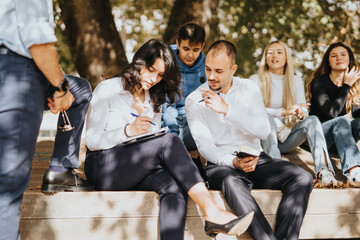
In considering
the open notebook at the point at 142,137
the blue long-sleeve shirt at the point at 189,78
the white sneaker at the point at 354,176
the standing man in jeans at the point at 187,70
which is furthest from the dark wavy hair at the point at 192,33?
the white sneaker at the point at 354,176

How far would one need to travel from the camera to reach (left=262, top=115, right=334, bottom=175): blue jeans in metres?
3.72

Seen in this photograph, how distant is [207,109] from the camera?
351cm

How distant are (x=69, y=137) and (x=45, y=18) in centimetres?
95

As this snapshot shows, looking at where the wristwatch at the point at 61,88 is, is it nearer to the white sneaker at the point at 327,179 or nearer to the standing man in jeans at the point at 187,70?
the standing man in jeans at the point at 187,70

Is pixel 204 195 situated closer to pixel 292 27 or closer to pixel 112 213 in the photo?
pixel 112 213

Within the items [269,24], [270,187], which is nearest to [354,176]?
[270,187]

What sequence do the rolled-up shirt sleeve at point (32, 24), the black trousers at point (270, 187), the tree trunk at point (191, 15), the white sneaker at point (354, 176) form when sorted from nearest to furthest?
the rolled-up shirt sleeve at point (32, 24)
the black trousers at point (270, 187)
the white sneaker at point (354, 176)
the tree trunk at point (191, 15)

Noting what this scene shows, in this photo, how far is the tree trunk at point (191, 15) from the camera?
6.27m

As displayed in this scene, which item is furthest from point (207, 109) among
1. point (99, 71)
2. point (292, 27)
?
point (292, 27)

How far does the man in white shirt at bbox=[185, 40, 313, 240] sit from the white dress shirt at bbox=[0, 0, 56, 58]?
1583mm

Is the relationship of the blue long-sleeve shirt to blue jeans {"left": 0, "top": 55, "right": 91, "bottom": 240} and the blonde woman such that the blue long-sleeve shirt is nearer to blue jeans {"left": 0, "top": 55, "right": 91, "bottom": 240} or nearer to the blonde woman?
the blonde woman

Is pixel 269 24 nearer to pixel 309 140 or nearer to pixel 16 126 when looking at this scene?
pixel 309 140

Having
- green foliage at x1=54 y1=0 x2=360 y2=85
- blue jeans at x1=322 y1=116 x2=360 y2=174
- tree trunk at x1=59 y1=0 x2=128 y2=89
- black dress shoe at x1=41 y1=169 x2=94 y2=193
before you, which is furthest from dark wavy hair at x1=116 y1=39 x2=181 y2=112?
green foliage at x1=54 y1=0 x2=360 y2=85

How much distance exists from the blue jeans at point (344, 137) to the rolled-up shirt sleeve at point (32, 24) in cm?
300
